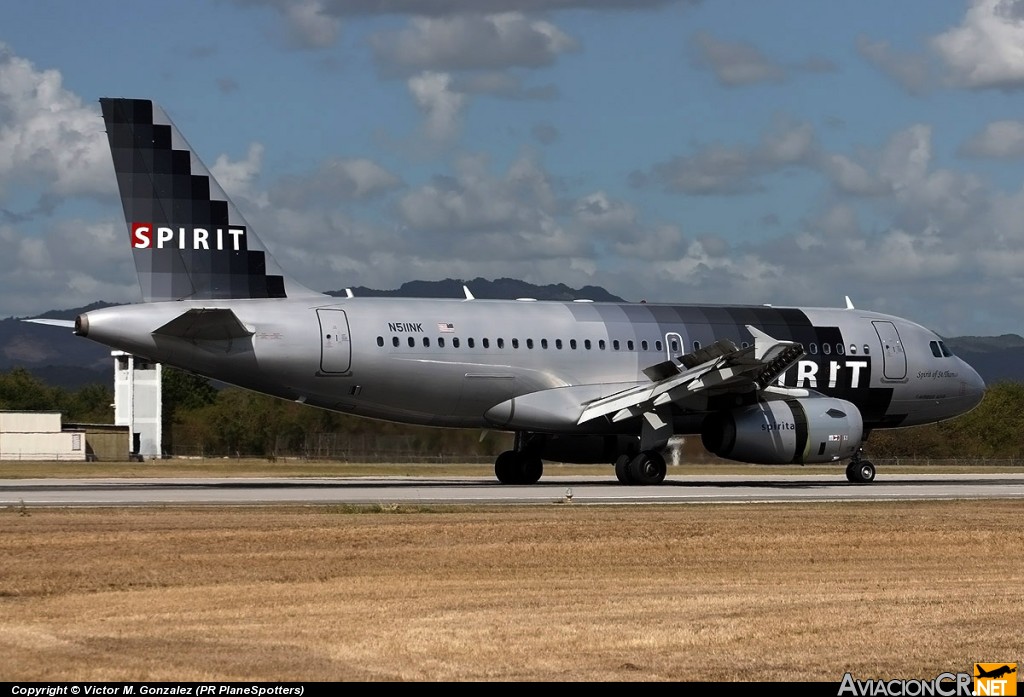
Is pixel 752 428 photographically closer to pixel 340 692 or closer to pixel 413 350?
pixel 413 350

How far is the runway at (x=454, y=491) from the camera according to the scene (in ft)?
99.7

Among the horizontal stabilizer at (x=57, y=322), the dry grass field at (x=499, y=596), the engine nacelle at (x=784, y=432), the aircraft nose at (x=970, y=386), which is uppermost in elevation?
the horizontal stabilizer at (x=57, y=322)

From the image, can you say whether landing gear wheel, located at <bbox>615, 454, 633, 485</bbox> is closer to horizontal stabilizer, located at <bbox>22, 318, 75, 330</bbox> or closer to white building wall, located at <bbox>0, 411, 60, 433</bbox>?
horizontal stabilizer, located at <bbox>22, 318, 75, 330</bbox>

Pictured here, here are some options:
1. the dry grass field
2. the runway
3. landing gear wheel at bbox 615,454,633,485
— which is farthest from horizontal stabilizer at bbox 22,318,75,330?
landing gear wheel at bbox 615,454,633,485

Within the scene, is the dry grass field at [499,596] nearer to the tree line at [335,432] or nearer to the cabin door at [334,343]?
the cabin door at [334,343]

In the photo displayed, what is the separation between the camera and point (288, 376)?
3559 centimetres

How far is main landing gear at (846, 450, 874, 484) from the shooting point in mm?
42062

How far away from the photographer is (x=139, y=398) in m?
94.3

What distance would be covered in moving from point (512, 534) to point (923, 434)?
64.2 meters

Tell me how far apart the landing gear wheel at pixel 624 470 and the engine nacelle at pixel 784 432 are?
2206 mm

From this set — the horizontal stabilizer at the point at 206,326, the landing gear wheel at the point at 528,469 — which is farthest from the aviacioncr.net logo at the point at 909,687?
the landing gear wheel at the point at 528,469

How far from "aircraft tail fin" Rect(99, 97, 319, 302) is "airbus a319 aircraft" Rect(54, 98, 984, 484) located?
0.11 feet

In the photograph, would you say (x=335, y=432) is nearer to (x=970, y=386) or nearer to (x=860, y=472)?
(x=860, y=472)

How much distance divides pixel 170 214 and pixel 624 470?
12658mm
